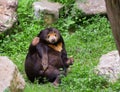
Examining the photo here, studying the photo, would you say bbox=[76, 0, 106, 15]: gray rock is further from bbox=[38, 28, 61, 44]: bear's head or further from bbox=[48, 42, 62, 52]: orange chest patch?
bbox=[38, 28, 61, 44]: bear's head

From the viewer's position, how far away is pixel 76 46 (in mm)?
9750

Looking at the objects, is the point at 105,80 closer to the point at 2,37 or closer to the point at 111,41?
the point at 111,41

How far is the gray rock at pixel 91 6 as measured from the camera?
11172 mm

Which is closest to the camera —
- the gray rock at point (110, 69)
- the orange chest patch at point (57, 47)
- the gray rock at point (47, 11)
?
the gray rock at point (110, 69)

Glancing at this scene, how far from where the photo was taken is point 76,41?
10031 millimetres

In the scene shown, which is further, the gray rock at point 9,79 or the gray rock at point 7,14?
the gray rock at point 7,14

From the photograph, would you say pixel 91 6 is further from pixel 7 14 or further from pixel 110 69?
pixel 110 69

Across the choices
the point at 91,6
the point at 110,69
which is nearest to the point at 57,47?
the point at 110,69

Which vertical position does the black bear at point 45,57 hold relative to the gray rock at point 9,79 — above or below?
below

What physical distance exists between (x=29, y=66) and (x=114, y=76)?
5.30 ft

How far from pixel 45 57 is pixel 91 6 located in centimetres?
384

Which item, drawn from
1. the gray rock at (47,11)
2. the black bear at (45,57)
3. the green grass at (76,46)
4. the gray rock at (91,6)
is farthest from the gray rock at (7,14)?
the black bear at (45,57)

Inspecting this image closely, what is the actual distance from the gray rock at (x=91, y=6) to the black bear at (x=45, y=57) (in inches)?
132

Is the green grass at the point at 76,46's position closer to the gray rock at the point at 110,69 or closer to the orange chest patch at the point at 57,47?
the gray rock at the point at 110,69
